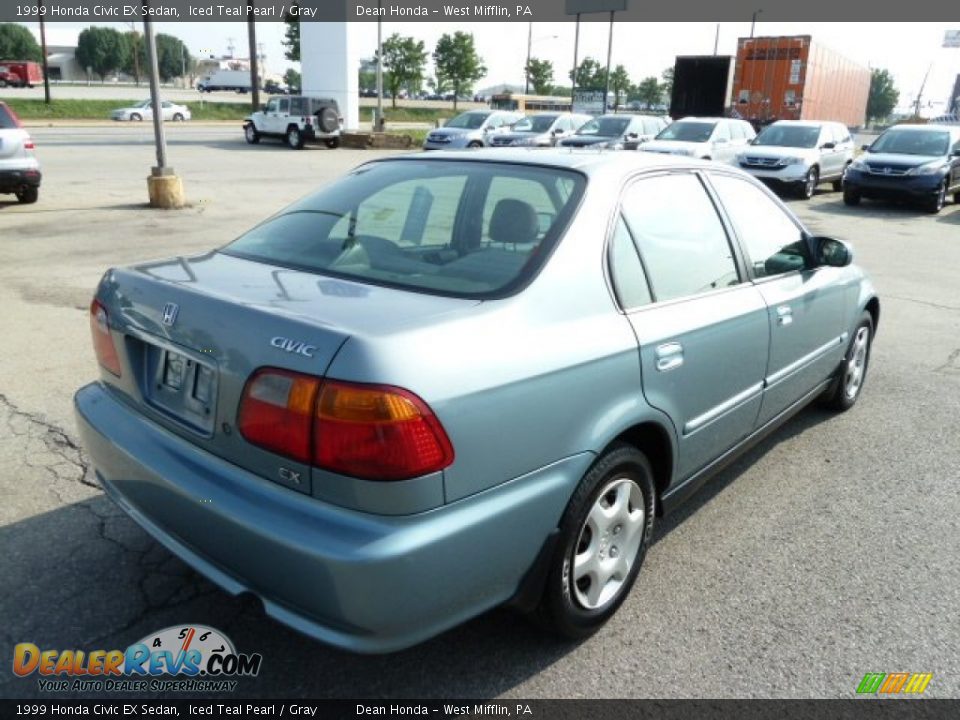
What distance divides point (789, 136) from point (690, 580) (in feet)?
60.5

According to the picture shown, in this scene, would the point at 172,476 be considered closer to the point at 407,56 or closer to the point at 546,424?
the point at 546,424

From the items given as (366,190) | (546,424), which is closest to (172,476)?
(546,424)

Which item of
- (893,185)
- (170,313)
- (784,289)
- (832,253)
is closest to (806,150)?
(893,185)

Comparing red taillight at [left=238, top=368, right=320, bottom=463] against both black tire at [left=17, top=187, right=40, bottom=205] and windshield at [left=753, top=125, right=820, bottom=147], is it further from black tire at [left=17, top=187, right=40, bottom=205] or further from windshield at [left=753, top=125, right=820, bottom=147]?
windshield at [left=753, top=125, right=820, bottom=147]

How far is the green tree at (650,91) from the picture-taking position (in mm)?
102188

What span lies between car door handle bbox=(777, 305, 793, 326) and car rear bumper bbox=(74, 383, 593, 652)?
160 cm

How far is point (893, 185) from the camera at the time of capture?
53.6 feet

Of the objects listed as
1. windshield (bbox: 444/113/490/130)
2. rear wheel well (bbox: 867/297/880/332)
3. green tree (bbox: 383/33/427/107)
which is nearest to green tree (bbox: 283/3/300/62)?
green tree (bbox: 383/33/427/107)

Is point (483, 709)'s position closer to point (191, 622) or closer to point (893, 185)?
point (191, 622)

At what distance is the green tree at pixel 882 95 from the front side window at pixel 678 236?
13538 centimetres

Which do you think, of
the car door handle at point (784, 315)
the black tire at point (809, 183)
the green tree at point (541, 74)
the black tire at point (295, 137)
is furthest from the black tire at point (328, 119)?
the green tree at point (541, 74)

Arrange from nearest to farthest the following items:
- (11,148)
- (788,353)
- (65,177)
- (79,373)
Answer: (788,353), (79,373), (11,148), (65,177)

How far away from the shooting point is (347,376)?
1923 millimetres

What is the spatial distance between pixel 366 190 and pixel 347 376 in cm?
150
